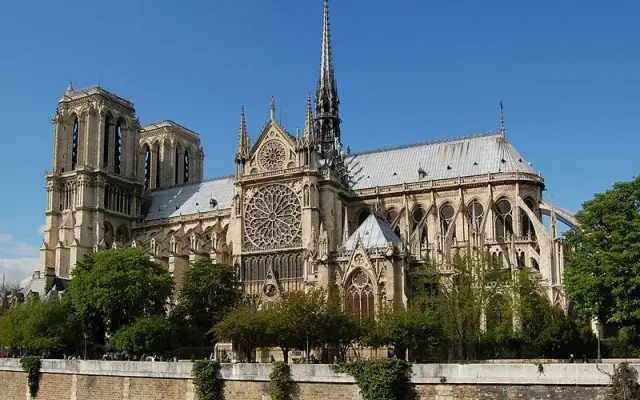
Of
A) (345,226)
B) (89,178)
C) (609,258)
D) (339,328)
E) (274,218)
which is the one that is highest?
(89,178)

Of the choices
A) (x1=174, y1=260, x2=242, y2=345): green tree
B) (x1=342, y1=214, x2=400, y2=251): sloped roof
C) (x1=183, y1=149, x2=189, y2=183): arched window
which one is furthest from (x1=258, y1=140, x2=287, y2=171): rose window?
(x1=183, y1=149, x2=189, y2=183): arched window

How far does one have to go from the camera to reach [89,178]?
76438 mm

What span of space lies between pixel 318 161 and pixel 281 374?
31.8 metres

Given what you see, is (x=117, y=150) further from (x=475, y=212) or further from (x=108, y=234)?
(x=475, y=212)

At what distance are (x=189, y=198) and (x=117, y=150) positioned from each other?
9538mm

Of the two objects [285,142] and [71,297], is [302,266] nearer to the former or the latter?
[285,142]

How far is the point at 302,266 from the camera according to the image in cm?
5984

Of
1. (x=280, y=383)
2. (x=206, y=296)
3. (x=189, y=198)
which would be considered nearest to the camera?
(x=280, y=383)

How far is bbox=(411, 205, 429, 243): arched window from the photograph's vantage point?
2416 inches

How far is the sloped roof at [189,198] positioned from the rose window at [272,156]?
1112 cm

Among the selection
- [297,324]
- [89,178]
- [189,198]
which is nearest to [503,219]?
[297,324]

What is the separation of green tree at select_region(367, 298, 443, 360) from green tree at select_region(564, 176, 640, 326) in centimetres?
736

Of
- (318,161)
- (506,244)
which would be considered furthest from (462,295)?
(318,161)

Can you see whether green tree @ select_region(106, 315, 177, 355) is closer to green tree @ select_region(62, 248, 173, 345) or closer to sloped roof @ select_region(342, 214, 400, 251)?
green tree @ select_region(62, 248, 173, 345)
